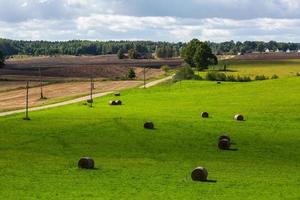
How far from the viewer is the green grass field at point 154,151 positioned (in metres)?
34.0

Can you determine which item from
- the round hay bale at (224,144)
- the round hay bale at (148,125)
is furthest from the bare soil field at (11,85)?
the round hay bale at (224,144)

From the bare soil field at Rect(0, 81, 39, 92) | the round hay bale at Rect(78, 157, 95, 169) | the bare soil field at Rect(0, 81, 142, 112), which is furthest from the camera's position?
the bare soil field at Rect(0, 81, 39, 92)

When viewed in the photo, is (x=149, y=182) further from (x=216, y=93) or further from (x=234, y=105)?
(x=216, y=93)

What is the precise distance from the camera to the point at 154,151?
50.6 meters

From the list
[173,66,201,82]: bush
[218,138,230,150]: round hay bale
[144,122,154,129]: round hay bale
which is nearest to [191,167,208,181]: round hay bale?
[218,138,230,150]: round hay bale

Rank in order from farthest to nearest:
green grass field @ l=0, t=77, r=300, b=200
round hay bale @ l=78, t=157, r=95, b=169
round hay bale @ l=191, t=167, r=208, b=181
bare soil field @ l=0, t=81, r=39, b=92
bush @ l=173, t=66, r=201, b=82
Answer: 1. bush @ l=173, t=66, r=201, b=82
2. bare soil field @ l=0, t=81, r=39, b=92
3. round hay bale @ l=78, t=157, r=95, b=169
4. round hay bale @ l=191, t=167, r=208, b=181
5. green grass field @ l=0, t=77, r=300, b=200

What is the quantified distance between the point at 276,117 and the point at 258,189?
41799 millimetres

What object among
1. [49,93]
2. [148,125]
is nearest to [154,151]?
[148,125]

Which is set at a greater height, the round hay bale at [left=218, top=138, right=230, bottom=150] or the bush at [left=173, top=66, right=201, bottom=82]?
the round hay bale at [left=218, top=138, right=230, bottom=150]

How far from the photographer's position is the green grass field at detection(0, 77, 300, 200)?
34.0 meters

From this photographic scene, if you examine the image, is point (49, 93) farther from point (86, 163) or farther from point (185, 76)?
point (86, 163)

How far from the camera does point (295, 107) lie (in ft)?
275

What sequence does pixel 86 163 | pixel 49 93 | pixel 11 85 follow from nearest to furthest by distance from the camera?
pixel 86 163 → pixel 49 93 → pixel 11 85

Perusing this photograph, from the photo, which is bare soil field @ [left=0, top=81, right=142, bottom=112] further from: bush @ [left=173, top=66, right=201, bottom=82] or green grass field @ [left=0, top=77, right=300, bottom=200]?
green grass field @ [left=0, top=77, right=300, bottom=200]
